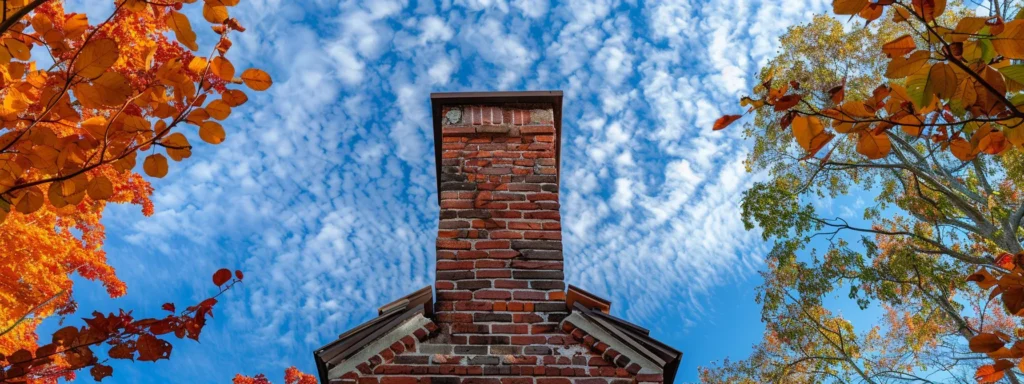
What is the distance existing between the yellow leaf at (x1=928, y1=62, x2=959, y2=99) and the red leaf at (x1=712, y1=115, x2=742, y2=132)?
0.60m

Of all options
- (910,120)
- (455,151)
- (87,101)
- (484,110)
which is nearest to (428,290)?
(455,151)

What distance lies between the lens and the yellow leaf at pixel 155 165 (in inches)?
101

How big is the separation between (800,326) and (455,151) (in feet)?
35.5

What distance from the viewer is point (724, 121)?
7.51 ft

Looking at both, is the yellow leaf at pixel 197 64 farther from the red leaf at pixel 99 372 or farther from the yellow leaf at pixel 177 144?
the red leaf at pixel 99 372

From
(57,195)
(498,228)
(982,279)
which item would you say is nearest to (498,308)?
(498,228)

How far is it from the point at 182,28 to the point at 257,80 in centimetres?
38

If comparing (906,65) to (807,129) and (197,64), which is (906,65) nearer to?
(807,129)

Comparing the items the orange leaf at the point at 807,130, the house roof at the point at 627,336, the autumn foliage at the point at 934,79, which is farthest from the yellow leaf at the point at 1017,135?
the house roof at the point at 627,336

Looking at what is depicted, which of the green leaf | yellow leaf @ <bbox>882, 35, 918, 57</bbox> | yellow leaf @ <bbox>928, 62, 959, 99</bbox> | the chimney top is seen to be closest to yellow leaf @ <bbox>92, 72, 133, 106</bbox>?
yellow leaf @ <bbox>882, 35, 918, 57</bbox>

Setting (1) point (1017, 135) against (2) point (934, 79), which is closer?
(2) point (934, 79)

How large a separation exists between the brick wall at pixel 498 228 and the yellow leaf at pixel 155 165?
2.09 meters

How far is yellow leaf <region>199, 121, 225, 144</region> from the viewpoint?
258 cm

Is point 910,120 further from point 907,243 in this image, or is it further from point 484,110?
point 907,243
